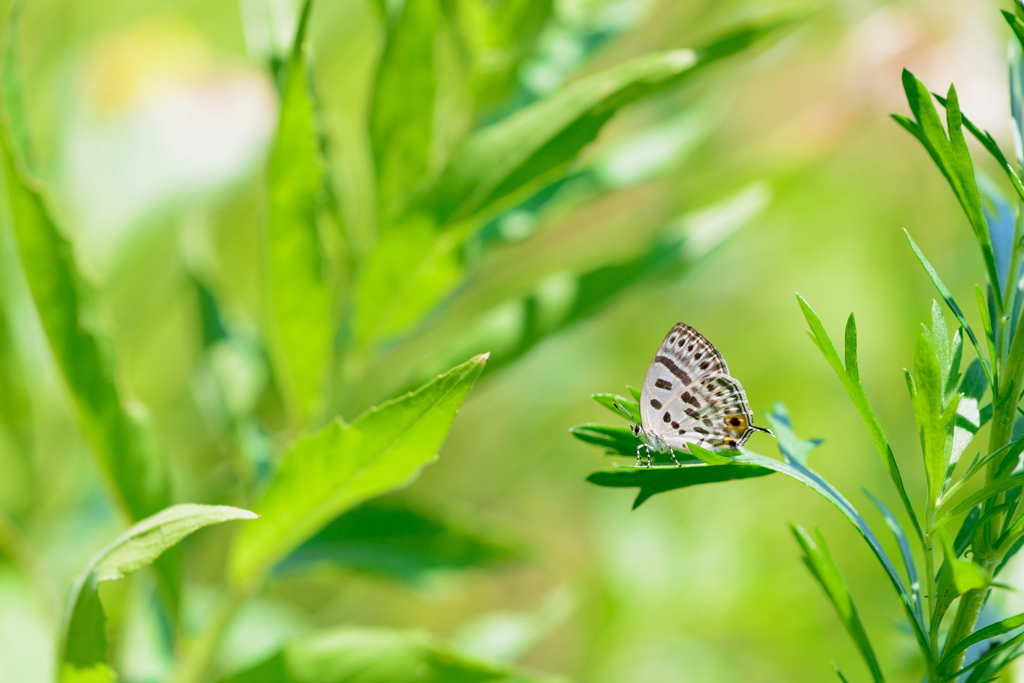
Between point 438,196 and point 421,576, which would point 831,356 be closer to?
point 438,196

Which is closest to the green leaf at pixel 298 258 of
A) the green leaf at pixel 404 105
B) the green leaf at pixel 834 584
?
the green leaf at pixel 404 105

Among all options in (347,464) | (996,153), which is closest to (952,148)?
(996,153)

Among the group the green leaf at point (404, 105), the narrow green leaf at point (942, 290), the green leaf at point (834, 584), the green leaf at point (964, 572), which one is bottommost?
the green leaf at point (834, 584)

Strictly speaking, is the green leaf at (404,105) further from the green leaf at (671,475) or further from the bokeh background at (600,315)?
the green leaf at (671,475)

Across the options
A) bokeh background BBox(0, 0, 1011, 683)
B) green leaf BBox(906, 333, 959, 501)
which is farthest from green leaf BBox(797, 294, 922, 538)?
bokeh background BBox(0, 0, 1011, 683)

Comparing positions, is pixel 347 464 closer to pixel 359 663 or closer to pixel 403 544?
pixel 359 663

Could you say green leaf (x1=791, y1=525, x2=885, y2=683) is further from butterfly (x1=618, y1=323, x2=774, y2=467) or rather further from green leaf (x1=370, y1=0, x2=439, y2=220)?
green leaf (x1=370, y1=0, x2=439, y2=220)
